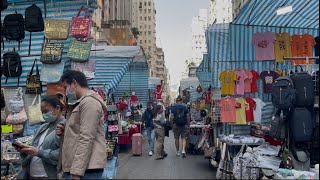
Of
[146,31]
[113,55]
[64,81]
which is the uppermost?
[146,31]

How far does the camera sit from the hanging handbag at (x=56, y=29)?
7.54 m

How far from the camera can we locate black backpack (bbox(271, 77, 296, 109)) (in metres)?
6.51

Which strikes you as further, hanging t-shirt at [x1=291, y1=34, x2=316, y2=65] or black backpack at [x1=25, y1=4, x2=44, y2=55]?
hanging t-shirt at [x1=291, y1=34, x2=316, y2=65]

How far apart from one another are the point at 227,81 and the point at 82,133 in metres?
6.69

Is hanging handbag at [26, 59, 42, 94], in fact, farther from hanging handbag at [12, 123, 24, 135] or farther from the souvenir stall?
the souvenir stall

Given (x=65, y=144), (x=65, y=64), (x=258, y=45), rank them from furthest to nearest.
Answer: (x=258, y=45) < (x=65, y=64) < (x=65, y=144)

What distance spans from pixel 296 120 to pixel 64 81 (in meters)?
3.91

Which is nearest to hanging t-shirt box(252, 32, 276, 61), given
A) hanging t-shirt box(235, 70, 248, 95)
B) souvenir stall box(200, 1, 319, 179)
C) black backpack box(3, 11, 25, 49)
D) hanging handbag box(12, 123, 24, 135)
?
souvenir stall box(200, 1, 319, 179)

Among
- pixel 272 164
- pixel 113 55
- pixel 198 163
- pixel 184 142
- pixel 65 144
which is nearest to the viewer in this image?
pixel 65 144

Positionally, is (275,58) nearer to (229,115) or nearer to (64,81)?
(229,115)

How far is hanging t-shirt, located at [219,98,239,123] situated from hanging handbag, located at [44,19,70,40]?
14.1ft

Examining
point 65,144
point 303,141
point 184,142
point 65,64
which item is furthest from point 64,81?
point 184,142

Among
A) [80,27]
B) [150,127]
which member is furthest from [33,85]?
[150,127]

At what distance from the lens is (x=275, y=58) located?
9.96m
